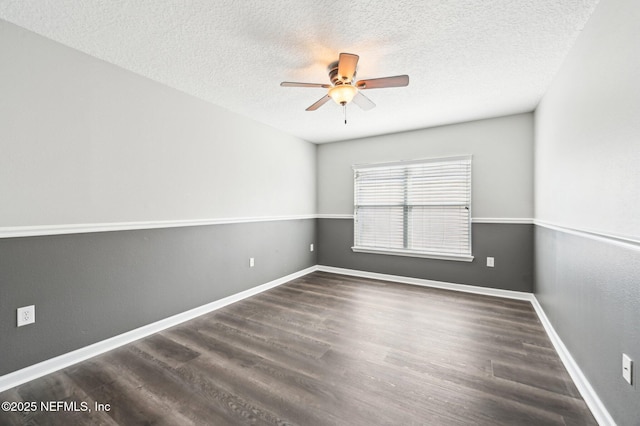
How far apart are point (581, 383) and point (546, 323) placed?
3.27 feet

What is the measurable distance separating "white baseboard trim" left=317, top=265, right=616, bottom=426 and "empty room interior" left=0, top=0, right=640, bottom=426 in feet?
0.07

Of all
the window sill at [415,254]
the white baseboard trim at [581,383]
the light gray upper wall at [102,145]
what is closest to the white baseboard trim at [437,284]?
the window sill at [415,254]

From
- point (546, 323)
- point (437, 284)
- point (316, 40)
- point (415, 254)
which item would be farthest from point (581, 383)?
point (316, 40)

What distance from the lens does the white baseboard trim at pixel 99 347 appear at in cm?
174

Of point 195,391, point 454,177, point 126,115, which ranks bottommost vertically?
point 195,391

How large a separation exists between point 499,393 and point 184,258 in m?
2.90

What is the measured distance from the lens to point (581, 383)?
5.42 ft

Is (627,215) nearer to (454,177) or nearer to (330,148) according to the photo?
(454,177)

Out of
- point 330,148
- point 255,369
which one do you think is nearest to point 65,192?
point 255,369

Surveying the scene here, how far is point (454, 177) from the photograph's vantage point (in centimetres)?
375

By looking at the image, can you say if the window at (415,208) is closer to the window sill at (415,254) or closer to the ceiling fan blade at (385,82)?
the window sill at (415,254)

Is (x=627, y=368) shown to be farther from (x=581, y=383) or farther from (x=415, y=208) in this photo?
(x=415, y=208)

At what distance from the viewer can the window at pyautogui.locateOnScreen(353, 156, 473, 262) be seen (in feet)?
12.2

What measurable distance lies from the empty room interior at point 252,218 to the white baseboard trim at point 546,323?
20 millimetres
